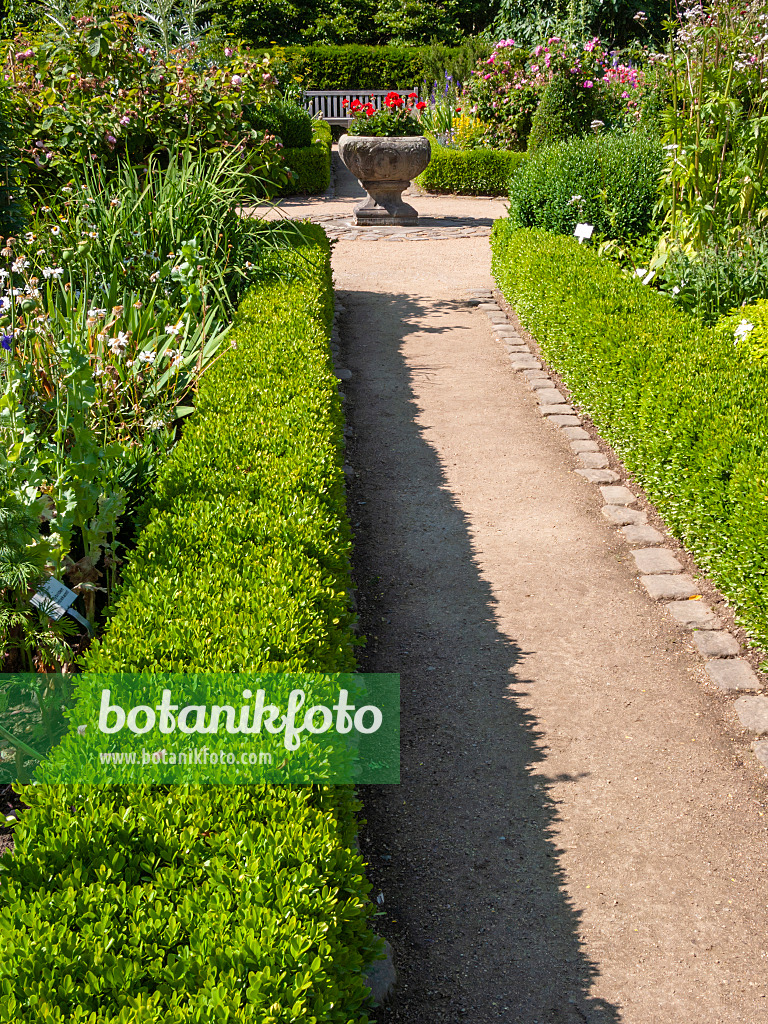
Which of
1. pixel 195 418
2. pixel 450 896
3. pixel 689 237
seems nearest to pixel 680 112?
pixel 689 237

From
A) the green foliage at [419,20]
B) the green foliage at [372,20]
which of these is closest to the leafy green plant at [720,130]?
the green foliage at [372,20]

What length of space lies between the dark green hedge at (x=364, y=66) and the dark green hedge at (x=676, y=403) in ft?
61.5

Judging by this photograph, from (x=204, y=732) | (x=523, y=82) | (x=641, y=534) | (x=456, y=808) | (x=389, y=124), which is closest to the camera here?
(x=204, y=732)

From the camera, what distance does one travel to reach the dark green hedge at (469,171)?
47.4ft

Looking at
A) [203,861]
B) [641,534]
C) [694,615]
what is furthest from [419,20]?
[203,861]

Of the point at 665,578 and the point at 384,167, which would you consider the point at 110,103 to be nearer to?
the point at 384,167

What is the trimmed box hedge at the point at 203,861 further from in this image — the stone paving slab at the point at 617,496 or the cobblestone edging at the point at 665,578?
the stone paving slab at the point at 617,496

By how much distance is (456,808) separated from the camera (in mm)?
3062

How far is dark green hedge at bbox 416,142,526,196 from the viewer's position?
14.5 m

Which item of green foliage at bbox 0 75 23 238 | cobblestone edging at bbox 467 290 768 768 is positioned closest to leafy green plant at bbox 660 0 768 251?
cobblestone edging at bbox 467 290 768 768

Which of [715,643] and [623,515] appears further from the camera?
[623,515]

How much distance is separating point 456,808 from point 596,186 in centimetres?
706

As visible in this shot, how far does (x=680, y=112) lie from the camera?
735 cm

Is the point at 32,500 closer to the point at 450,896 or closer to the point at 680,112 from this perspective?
the point at 450,896
